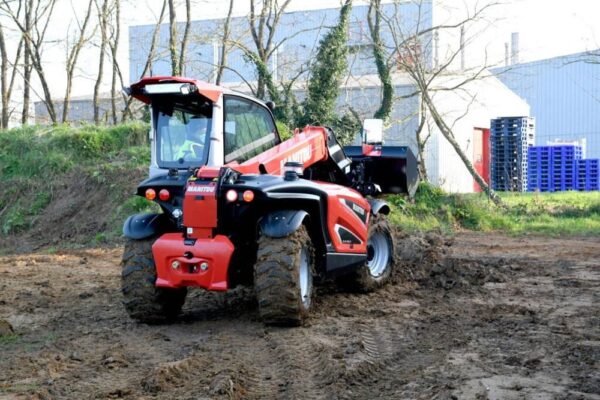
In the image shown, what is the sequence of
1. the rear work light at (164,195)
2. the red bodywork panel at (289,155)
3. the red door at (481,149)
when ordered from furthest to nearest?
the red door at (481,149) < the red bodywork panel at (289,155) < the rear work light at (164,195)

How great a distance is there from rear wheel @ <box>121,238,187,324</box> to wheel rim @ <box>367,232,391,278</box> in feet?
9.66

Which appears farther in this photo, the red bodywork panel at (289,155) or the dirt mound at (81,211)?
the dirt mound at (81,211)

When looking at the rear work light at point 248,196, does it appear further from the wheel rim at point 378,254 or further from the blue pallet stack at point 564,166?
the blue pallet stack at point 564,166

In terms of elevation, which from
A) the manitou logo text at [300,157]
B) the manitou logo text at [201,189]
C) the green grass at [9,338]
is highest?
the manitou logo text at [300,157]

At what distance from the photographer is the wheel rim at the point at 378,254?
34.0 feet

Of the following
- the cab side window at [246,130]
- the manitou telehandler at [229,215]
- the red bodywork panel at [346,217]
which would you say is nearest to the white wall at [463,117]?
the red bodywork panel at [346,217]

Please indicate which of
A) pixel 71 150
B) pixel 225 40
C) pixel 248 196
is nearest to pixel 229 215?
pixel 248 196

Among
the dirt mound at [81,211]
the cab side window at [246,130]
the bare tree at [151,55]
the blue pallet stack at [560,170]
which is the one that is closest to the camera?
the cab side window at [246,130]

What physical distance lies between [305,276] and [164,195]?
1.60 metres

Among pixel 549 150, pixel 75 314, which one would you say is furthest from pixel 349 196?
pixel 549 150

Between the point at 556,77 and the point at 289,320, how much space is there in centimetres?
3675

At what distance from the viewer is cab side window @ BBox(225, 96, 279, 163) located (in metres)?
8.58

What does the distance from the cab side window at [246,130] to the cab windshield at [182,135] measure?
0.76ft

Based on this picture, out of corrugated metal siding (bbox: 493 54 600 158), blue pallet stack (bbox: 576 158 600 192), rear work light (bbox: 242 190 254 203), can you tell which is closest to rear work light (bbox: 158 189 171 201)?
rear work light (bbox: 242 190 254 203)
